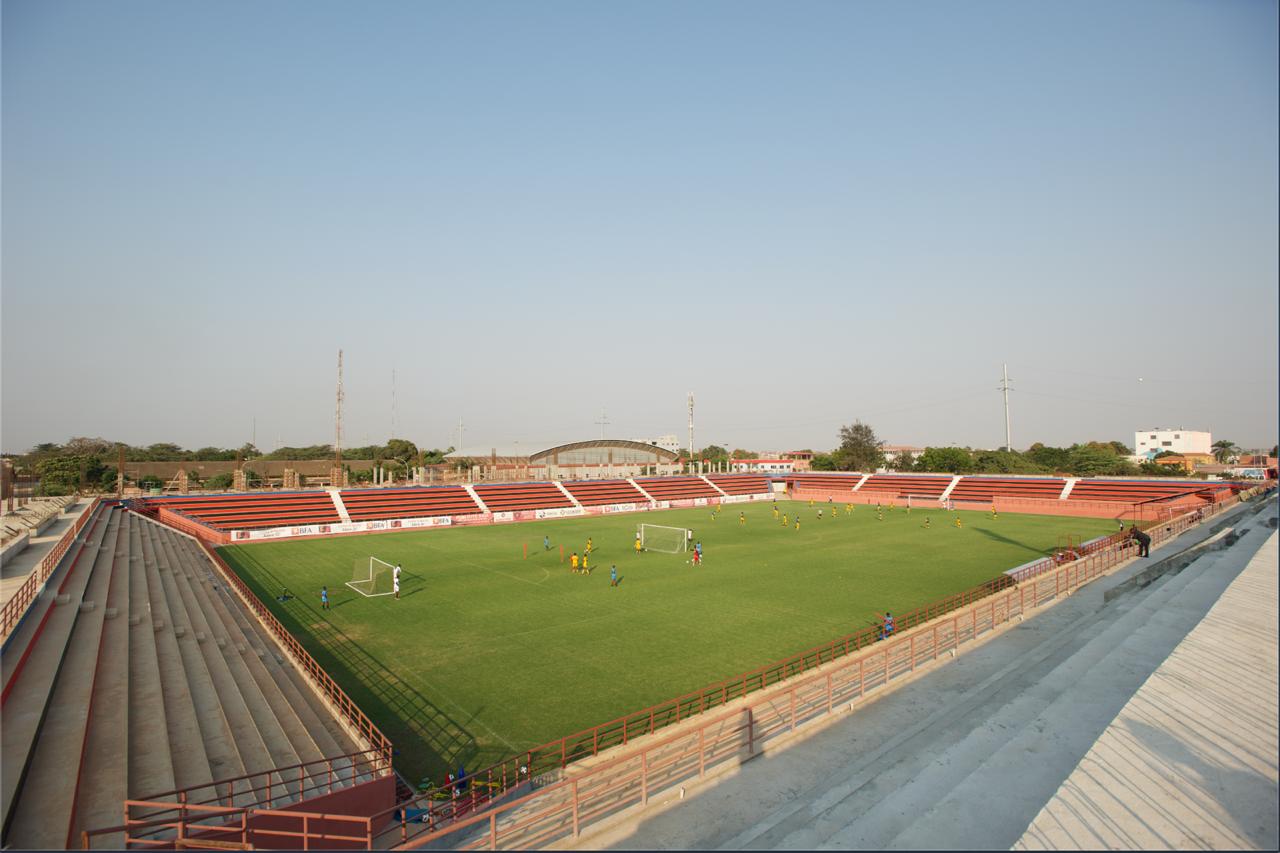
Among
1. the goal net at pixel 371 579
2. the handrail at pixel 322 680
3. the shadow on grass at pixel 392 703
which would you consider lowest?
the shadow on grass at pixel 392 703

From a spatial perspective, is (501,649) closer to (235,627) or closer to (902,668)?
(235,627)

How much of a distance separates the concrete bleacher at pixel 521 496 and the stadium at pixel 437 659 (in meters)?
10.0

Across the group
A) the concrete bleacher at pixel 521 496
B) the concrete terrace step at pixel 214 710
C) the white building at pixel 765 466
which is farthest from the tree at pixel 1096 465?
the concrete terrace step at pixel 214 710

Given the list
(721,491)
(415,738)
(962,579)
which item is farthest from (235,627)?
(721,491)

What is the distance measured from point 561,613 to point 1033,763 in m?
17.0

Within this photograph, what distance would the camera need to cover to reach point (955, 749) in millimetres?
9039

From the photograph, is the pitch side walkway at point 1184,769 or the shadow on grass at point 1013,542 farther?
the shadow on grass at point 1013,542

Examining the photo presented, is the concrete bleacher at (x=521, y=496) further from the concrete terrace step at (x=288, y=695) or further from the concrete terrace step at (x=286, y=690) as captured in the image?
the concrete terrace step at (x=288, y=695)

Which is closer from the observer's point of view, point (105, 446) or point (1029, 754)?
point (1029, 754)

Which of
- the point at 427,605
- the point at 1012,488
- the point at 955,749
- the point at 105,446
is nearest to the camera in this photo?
the point at 955,749

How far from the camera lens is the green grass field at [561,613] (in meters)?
14.6

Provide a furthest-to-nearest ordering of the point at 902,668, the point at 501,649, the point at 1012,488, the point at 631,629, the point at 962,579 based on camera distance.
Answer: the point at 1012,488 → the point at 962,579 → the point at 631,629 → the point at 501,649 → the point at 902,668

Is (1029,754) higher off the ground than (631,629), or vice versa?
(1029,754)

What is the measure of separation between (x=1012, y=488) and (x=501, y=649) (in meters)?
62.2
